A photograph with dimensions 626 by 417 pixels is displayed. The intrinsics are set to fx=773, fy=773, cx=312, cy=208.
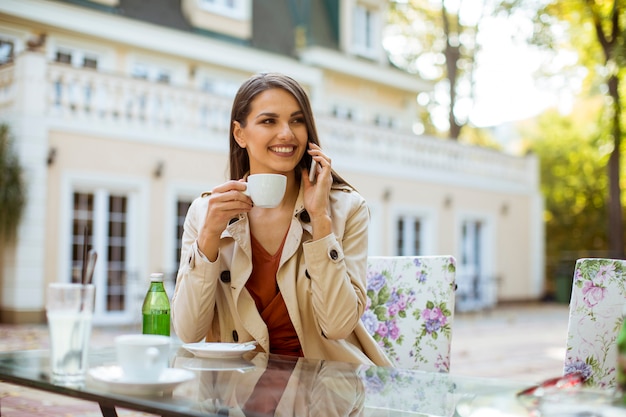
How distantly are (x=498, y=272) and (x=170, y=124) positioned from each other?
29.4 ft

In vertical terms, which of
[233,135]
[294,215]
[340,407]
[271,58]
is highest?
[271,58]

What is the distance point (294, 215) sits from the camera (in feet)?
8.30

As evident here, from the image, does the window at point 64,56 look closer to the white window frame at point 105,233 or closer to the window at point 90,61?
the window at point 90,61

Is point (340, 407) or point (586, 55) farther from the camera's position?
point (586, 55)

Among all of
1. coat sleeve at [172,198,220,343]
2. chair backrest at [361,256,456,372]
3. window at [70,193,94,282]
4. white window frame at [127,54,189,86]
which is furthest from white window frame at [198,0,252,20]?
coat sleeve at [172,198,220,343]

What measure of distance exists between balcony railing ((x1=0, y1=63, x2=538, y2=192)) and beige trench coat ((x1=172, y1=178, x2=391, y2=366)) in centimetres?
889

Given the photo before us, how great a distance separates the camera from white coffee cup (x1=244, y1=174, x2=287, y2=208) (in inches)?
85.3

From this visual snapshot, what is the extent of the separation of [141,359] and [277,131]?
3.88ft

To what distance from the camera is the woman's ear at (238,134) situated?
269 centimetres

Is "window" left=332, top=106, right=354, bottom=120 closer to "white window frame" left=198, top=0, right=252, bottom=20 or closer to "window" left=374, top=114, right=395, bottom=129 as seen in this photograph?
"window" left=374, top=114, right=395, bottom=129

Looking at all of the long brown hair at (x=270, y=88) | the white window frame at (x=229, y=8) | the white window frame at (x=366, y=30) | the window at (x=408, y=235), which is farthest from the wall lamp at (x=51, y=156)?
the white window frame at (x=366, y=30)

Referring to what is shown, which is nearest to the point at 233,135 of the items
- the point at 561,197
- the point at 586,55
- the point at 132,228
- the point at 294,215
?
the point at 294,215

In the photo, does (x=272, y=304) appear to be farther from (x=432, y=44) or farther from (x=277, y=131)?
(x=432, y=44)

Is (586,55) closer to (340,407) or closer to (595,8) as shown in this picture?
(595,8)
